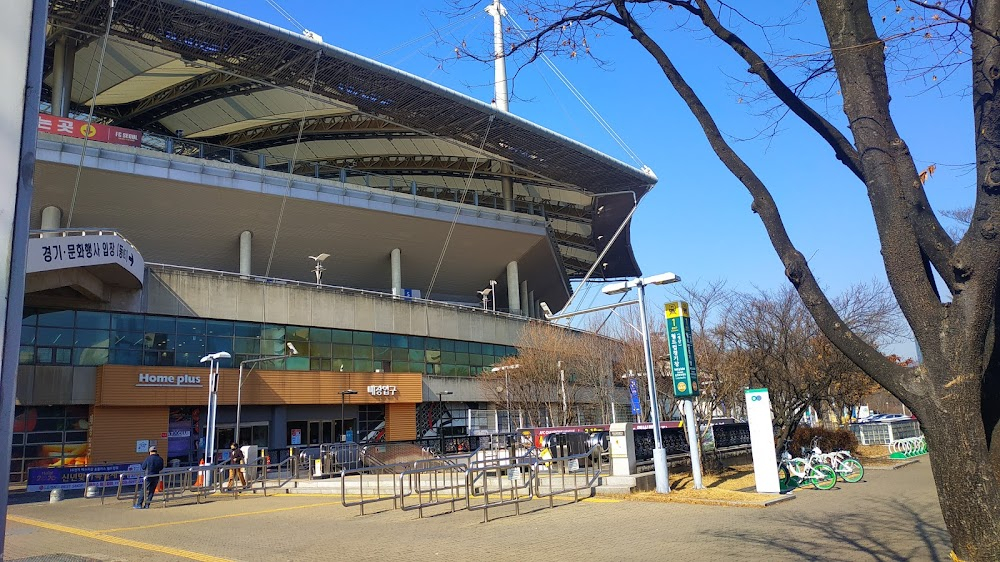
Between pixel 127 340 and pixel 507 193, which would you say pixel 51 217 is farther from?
pixel 507 193

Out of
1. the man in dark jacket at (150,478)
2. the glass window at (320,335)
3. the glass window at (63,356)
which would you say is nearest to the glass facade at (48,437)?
the glass window at (63,356)

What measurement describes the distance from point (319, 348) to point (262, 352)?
340 cm

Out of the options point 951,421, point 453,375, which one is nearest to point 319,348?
point 453,375

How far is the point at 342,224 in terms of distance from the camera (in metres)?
46.3

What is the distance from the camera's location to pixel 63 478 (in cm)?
2777

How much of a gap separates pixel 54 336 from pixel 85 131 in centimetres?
1146

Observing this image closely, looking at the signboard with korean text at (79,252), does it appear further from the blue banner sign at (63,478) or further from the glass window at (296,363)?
the glass window at (296,363)

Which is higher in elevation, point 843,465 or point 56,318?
point 56,318

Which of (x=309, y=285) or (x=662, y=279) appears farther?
(x=309, y=285)

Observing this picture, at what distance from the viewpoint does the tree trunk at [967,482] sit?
3670 millimetres

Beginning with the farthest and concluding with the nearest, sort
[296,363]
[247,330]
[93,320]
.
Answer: [296,363]
[247,330]
[93,320]

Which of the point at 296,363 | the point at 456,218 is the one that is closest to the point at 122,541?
the point at 296,363

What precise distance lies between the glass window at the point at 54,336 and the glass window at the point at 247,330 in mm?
7791

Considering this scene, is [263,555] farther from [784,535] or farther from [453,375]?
[453,375]
